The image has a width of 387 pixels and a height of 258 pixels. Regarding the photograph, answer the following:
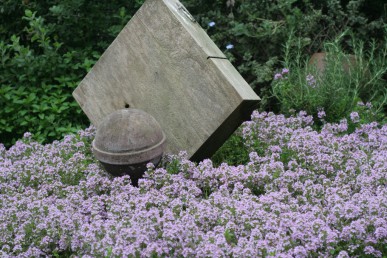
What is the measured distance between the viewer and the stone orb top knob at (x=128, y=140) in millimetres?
4090

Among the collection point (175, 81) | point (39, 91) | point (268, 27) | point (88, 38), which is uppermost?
point (175, 81)

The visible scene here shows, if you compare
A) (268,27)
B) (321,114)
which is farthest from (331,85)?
(268,27)

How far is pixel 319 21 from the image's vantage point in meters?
6.66

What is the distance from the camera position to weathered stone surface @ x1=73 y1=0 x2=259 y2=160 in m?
4.28

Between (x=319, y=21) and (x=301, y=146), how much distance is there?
→ 2.66 m

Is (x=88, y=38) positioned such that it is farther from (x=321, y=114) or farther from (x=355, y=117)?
(x=355, y=117)

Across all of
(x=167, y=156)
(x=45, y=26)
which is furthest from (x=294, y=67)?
(x=45, y=26)

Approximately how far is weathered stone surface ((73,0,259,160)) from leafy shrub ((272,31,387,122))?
1.04m

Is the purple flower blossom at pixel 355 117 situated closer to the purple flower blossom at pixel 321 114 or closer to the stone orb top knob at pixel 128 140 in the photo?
the purple flower blossom at pixel 321 114

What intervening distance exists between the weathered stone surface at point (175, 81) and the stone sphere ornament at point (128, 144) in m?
0.31

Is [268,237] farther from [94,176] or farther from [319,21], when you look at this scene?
[319,21]

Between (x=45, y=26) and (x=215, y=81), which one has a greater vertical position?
(x=215, y=81)

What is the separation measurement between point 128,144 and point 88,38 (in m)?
2.82

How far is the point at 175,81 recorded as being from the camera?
448 cm
